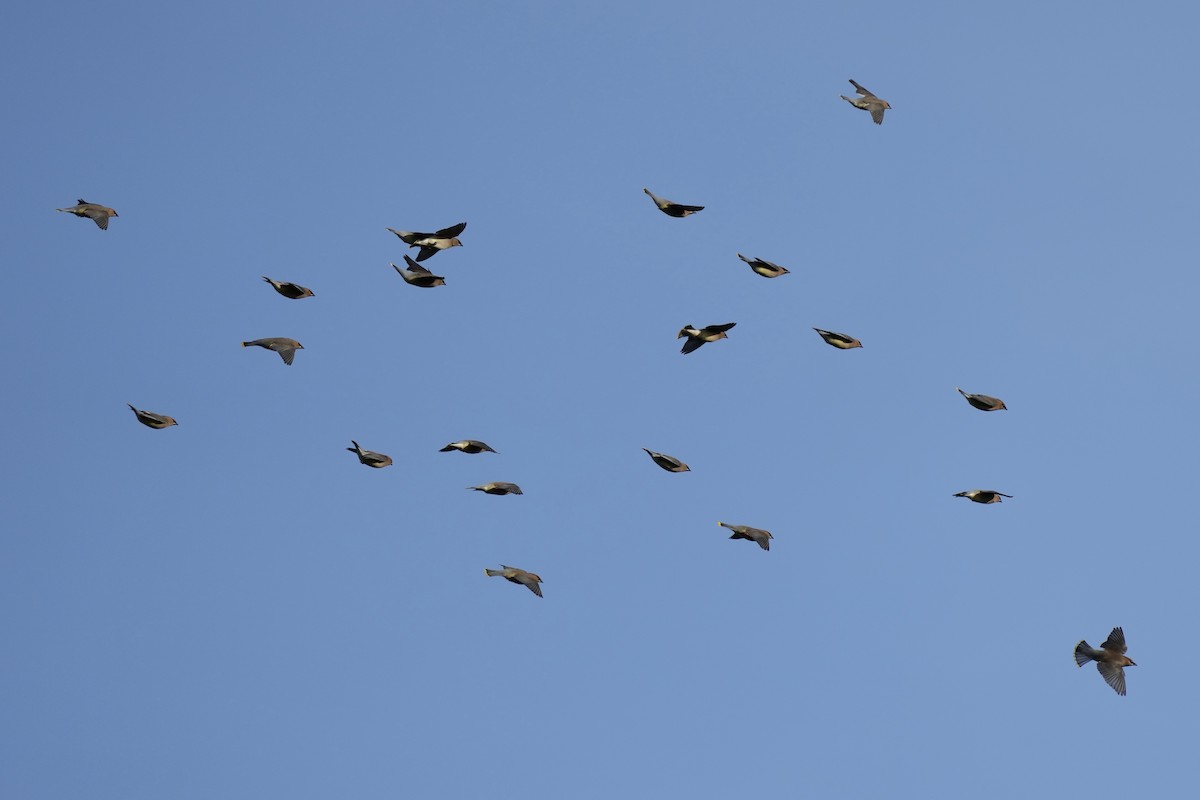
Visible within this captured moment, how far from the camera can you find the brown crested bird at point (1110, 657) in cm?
6861

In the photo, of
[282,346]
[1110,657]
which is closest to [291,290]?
[282,346]

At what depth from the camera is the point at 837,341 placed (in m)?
69.2

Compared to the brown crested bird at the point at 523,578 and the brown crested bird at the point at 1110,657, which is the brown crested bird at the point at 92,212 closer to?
the brown crested bird at the point at 523,578

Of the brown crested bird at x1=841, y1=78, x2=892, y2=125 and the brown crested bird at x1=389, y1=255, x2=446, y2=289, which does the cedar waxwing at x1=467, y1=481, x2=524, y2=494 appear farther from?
the brown crested bird at x1=841, y1=78, x2=892, y2=125

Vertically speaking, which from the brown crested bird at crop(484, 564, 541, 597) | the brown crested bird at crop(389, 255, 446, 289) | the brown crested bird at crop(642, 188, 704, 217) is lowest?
the brown crested bird at crop(484, 564, 541, 597)

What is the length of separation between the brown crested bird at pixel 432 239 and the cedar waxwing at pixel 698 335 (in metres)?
7.59

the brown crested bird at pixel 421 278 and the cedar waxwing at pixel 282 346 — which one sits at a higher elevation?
the brown crested bird at pixel 421 278

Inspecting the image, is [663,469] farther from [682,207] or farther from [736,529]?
[682,207]

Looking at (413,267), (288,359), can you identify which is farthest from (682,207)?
(288,359)

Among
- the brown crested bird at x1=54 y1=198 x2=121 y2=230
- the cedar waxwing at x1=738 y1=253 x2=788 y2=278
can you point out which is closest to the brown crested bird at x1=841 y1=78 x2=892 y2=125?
the cedar waxwing at x1=738 y1=253 x2=788 y2=278

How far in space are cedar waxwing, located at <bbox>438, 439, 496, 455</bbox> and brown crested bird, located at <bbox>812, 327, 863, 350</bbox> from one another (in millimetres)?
11160

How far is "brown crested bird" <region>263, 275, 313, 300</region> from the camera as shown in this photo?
68.0 meters

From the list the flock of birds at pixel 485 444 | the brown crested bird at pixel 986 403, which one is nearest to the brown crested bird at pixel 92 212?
the flock of birds at pixel 485 444

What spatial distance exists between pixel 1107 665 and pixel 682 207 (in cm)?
1960
